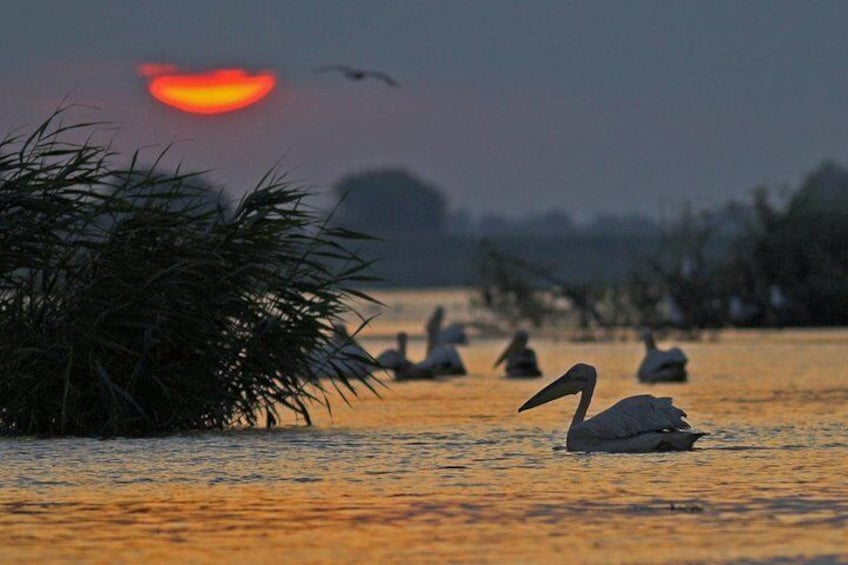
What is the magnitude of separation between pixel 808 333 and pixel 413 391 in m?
13.4

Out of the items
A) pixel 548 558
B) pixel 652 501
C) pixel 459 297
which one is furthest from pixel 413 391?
pixel 459 297

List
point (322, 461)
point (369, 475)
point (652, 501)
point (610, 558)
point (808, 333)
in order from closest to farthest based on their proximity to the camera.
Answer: point (610, 558)
point (652, 501)
point (369, 475)
point (322, 461)
point (808, 333)

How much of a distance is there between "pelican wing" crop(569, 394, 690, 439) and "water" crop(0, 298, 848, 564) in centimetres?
22

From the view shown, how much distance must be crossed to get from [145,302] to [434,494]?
408 centimetres

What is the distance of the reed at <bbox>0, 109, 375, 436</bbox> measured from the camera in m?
13.2

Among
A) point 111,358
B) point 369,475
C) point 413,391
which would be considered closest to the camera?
point 369,475

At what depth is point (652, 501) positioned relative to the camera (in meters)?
9.61

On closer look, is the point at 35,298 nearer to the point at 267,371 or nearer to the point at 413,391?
the point at 267,371

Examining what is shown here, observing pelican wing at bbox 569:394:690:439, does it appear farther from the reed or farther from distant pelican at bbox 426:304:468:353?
distant pelican at bbox 426:304:468:353

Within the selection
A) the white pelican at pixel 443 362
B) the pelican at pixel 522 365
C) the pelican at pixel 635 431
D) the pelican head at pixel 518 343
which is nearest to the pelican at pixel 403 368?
the white pelican at pixel 443 362

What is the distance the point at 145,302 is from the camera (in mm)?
13461

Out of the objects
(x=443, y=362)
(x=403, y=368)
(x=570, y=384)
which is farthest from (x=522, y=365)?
(x=570, y=384)

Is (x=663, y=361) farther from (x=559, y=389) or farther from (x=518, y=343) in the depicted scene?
(x=559, y=389)

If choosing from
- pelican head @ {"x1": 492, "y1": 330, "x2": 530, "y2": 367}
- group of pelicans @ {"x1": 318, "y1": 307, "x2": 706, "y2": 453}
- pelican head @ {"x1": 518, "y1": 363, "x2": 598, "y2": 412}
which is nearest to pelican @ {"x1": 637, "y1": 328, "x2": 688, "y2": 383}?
pelican head @ {"x1": 492, "y1": 330, "x2": 530, "y2": 367}
